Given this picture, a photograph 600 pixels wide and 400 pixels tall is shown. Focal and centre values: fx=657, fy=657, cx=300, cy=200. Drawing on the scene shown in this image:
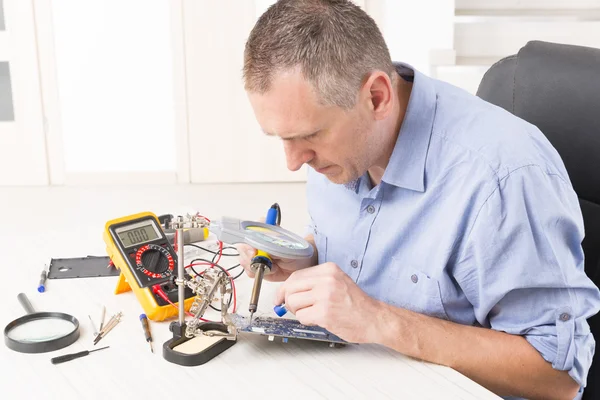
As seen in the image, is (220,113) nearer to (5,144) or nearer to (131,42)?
(131,42)

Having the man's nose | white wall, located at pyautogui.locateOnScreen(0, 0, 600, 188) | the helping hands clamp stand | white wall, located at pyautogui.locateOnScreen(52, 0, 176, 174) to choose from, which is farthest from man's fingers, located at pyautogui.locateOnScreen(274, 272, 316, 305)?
white wall, located at pyautogui.locateOnScreen(52, 0, 176, 174)

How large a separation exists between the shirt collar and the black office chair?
20 cm

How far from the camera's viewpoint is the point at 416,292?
1.16m

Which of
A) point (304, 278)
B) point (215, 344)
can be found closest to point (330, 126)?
point (304, 278)

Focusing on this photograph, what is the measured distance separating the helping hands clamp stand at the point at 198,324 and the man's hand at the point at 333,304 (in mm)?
111

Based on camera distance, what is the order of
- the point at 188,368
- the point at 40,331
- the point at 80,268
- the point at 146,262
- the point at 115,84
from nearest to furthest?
the point at 188,368, the point at 40,331, the point at 146,262, the point at 80,268, the point at 115,84

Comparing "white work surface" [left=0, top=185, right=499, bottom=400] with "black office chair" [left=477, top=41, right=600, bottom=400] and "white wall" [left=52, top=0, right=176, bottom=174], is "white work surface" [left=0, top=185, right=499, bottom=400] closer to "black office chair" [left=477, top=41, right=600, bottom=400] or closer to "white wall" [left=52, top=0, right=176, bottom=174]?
"black office chair" [left=477, top=41, right=600, bottom=400]

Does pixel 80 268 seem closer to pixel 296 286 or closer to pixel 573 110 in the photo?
pixel 296 286

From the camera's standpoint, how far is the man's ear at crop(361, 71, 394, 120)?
3.61 ft

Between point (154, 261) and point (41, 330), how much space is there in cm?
24

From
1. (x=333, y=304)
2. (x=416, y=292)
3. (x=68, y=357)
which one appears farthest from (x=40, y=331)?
(x=416, y=292)

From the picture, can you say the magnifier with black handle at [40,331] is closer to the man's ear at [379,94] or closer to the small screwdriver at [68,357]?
the small screwdriver at [68,357]

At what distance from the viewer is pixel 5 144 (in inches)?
160

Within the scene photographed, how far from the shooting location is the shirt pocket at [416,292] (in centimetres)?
113
